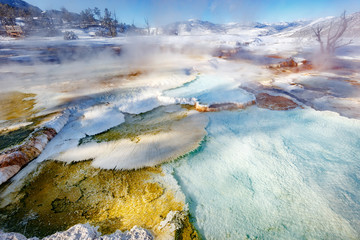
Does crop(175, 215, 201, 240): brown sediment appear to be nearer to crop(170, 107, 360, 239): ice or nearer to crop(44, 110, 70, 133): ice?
crop(170, 107, 360, 239): ice

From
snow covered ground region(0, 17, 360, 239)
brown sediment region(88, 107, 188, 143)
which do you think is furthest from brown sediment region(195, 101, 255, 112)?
brown sediment region(88, 107, 188, 143)

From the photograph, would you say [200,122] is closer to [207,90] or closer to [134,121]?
[134,121]

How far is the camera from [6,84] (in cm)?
630

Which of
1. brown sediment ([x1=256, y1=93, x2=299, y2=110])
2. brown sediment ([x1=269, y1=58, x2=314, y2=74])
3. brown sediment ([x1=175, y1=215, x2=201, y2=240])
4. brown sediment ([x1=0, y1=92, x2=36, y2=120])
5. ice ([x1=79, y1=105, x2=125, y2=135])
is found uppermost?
brown sediment ([x1=269, y1=58, x2=314, y2=74])

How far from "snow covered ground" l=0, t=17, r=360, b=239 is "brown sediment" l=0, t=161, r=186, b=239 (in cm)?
19

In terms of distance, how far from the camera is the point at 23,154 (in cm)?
266

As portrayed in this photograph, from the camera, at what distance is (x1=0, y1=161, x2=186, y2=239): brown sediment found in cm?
176

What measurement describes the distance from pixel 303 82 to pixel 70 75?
29.3 ft

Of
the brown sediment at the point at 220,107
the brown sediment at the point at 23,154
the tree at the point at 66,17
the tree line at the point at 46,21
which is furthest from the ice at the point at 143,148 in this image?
the tree at the point at 66,17

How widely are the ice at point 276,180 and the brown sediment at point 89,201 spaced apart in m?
0.39

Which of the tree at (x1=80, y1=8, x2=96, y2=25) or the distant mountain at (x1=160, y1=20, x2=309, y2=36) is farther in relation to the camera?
the distant mountain at (x1=160, y1=20, x2=309, y2=36)

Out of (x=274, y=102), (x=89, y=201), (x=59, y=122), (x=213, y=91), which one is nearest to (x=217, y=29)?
(x=213, y=91)

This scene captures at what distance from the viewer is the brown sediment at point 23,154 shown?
2406mm

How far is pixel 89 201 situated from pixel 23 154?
5.02 ft
